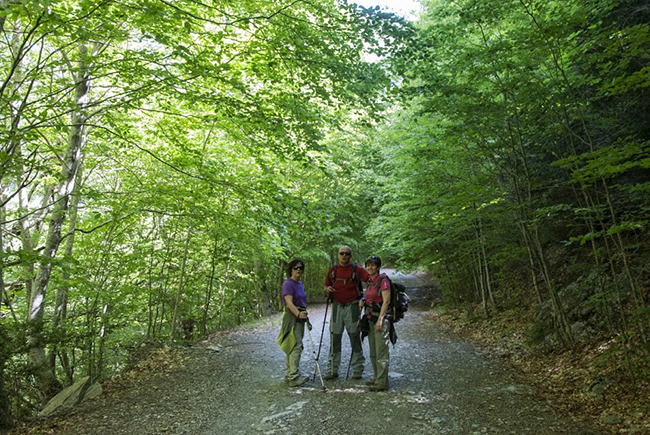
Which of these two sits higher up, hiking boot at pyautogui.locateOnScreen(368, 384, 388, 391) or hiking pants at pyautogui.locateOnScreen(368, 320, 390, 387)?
hiking pants at pyautogui.locateOnScreen(368, 320, 390, 387)

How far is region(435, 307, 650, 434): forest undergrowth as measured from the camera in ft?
13.5

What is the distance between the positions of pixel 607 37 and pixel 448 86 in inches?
78.4

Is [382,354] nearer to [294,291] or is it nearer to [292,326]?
[292,326]

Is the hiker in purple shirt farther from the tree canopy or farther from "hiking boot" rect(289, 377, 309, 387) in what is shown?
the tree canopy

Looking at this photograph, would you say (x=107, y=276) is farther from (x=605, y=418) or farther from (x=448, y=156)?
(x=605, y=418)

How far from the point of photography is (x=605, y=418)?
4121mm

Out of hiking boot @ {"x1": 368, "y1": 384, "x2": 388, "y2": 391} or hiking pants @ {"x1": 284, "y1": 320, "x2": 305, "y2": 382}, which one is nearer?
hiking boot @ {"x1": 368, "y1": 384, "x2": 388, "y2": 391}

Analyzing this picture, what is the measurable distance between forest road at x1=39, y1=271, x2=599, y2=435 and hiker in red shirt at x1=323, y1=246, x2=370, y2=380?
0.34 m

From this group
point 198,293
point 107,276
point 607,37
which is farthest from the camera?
point 198,293

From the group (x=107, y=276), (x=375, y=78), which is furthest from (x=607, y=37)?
(x=107, y=276)

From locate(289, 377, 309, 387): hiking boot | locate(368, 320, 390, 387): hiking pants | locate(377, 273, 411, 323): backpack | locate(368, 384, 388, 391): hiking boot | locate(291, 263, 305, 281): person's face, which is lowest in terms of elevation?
locate(368, 384, 388, 391): hiking boot

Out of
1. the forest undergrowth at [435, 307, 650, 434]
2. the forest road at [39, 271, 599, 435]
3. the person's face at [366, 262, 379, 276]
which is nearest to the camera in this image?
the forest undergrowth at [435, 307, 650, 434]

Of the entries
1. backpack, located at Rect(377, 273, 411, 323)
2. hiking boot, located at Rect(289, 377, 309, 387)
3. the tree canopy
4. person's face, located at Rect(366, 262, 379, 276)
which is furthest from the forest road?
person's face, located at Rect(366, 262, 379, 276)

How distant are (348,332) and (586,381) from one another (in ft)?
10.4
